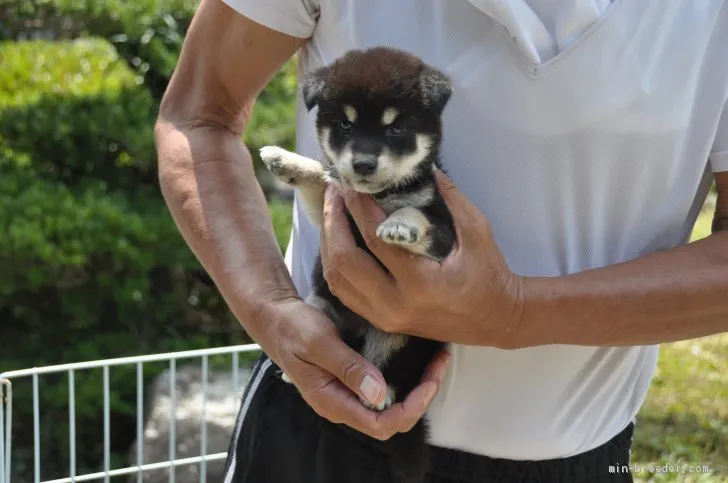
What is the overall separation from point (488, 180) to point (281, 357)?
473mm

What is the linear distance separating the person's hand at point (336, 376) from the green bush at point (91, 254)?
8.07 ft

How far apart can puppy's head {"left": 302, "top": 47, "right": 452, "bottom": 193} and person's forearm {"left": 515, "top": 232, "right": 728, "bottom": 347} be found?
368 millimetres

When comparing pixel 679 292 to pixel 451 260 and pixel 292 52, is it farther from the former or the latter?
pixel 292 52

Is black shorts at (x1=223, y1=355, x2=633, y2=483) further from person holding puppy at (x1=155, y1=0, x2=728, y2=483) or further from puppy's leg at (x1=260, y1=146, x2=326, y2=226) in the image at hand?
puppy's leg at (x1=260, y1=146, x2=326, y2=226)

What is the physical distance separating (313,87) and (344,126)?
0.10 meters

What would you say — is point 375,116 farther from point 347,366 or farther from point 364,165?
point 347,366

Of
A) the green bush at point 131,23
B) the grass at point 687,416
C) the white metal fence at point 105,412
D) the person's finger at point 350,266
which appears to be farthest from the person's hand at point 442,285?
the green bush at point 131,23

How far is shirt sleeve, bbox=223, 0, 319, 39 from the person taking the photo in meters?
1.70

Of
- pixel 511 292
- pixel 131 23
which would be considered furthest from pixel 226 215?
pixel 131 23

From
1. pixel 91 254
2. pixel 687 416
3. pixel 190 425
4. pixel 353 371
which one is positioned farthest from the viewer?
pixel 687 416

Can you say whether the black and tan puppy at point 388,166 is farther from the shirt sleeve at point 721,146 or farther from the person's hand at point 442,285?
the shirt sleeve at point 721,146

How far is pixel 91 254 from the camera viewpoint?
4156 mm

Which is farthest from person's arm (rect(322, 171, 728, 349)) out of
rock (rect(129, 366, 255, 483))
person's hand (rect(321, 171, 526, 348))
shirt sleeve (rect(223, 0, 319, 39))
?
rock (rect(129, 366, 255, 483))

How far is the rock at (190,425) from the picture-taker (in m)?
3.73
